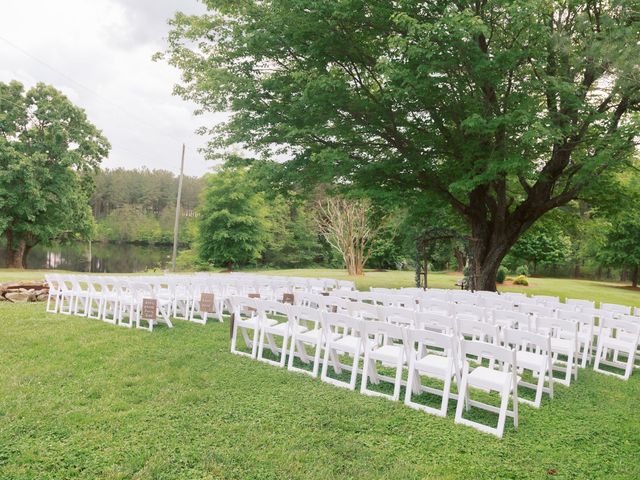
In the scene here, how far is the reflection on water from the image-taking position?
3731cm

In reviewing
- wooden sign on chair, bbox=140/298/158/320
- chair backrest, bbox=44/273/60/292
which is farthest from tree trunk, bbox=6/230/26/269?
wooden sign on chair, bbox=140/298/158/320

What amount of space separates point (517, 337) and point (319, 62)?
921cm

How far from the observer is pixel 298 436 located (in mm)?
→ 3551

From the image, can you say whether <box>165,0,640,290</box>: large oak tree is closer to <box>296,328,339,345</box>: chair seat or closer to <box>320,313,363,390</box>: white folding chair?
<box>296,328,339,345</box>: chair seat

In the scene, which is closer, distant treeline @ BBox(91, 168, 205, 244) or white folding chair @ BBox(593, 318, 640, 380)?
white folding chair @ BBox(593, 318, 640, 380)

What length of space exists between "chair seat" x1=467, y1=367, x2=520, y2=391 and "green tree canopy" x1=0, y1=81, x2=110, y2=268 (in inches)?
952

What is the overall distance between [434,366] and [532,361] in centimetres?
126

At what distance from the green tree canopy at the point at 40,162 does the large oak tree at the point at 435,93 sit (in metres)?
13.3

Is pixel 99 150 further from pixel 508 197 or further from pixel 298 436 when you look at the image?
pixel 298 436

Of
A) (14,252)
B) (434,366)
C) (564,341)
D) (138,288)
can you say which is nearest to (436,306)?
(564,341)

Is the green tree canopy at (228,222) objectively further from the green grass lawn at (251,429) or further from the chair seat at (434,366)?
the chair seat at (434,366)

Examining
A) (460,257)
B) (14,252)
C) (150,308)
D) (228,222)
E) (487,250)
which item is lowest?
(14,252)

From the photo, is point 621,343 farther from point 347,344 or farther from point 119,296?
point 119,296

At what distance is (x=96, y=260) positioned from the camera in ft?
144
